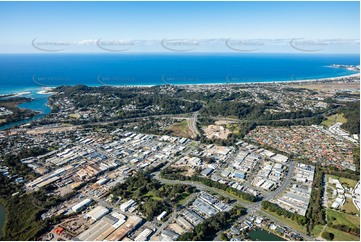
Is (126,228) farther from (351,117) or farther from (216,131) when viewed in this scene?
(351,117)

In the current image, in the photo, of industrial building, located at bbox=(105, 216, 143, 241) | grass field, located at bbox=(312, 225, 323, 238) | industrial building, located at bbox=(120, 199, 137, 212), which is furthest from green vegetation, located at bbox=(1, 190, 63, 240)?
grass field, located at bbox=(312, 225, 323, 238)

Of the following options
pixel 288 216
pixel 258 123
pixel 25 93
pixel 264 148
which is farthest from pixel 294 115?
pixel 25 93

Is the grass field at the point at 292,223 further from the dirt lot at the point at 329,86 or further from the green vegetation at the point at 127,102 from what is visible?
the dirt lot at the point at 329,86

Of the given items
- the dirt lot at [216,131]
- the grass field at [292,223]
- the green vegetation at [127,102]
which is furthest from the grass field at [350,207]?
the green vegetation at [127,102]

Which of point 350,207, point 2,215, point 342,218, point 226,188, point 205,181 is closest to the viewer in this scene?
point 342,218

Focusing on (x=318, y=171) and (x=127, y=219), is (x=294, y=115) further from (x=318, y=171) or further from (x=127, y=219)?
(x=127, y=219)

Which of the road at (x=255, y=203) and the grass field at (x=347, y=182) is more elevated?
the grass field at (x=347, y=182)
